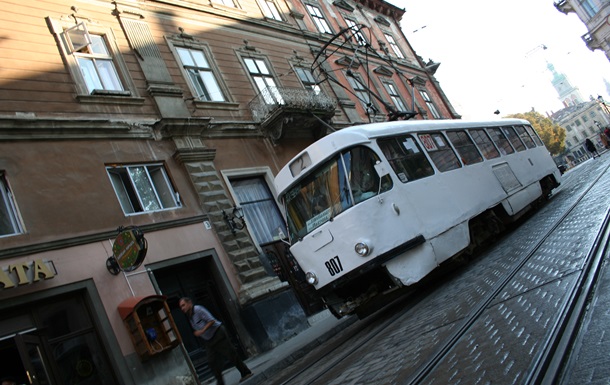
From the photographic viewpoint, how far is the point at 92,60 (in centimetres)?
1219

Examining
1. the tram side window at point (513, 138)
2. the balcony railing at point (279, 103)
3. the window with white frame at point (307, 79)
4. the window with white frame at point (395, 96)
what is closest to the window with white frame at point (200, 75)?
the balcony railing at point (279, 103)

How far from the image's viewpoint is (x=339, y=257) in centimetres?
754

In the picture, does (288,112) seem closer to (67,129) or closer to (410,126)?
(410,126)

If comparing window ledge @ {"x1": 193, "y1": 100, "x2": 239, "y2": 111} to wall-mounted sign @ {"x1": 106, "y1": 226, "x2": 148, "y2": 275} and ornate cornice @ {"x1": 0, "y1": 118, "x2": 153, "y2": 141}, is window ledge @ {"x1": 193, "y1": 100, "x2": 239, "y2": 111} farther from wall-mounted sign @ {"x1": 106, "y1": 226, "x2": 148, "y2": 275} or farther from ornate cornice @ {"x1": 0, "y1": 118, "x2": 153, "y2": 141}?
wall-mounted sign @ {"x1": 106, "y1": 226, "x2": 148, "y2": 275}

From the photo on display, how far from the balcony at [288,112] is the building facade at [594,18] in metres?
53.8

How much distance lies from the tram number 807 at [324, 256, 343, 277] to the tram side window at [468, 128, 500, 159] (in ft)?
17.9

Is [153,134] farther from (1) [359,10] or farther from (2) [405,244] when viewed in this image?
(1) [359,10]

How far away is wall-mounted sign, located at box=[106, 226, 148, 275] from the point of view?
27.3 feet

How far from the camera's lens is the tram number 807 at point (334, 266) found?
24.7 ft

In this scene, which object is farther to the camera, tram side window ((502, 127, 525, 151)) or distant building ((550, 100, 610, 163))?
distant building ((550, 100, 610, 163))

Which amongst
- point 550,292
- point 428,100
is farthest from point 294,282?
point 428,100

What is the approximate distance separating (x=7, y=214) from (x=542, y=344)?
913 centimetres

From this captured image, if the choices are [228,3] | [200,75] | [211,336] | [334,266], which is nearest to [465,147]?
[334,266]

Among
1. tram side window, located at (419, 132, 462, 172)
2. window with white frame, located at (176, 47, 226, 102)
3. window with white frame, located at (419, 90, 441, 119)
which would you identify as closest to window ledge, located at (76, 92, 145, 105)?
window with white frame, located at (176, 47, 226, 102)
